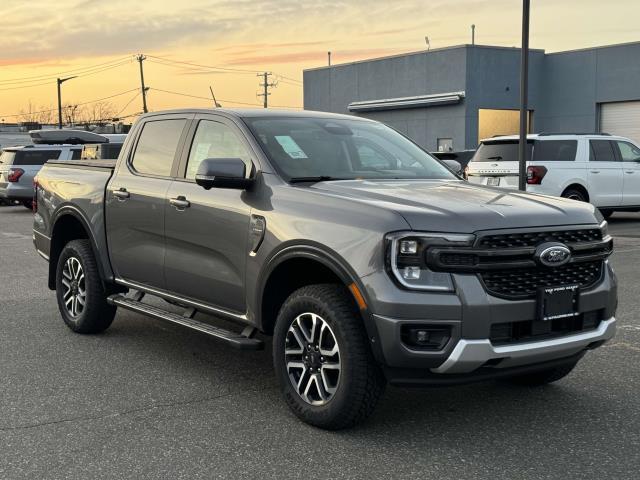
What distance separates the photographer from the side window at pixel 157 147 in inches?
236

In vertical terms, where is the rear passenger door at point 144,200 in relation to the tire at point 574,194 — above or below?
above

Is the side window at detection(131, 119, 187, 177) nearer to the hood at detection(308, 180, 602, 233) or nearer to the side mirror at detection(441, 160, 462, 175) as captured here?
the hood at detection(308, 180, 602, 233)

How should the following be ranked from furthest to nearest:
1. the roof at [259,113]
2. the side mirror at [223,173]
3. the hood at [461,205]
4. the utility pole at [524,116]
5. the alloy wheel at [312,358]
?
1. the utility pole at [524,116]
2. the roof at [259,113]
3. the side mirror at [223,173]
4. the alloy wheel at [312,358]
5. the hood at [461,205]

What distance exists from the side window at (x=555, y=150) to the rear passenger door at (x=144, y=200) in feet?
36.7

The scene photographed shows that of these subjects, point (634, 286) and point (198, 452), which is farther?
point (634, 286)

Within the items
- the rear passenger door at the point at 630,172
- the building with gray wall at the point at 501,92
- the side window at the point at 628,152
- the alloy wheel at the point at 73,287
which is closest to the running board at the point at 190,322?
the alloy wheel at the point at 73,287

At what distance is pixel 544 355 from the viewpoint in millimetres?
4254

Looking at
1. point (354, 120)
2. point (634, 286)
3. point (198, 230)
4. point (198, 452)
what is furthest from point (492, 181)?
point (198, 452)

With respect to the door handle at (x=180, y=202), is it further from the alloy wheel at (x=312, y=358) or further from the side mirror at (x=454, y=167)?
the side mirror at (x=454, y=167)

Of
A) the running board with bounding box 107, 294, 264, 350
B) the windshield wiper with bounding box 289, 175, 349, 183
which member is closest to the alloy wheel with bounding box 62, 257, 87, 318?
the running board with bounding box 107, 294, 264, 350

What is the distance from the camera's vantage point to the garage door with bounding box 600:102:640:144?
29.0 meters

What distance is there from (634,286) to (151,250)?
19.0 ft

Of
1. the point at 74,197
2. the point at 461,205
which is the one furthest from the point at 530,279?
the point at 74,197

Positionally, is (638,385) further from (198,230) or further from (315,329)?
(198,230)
